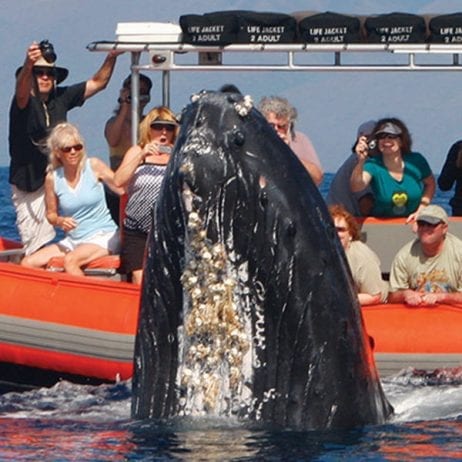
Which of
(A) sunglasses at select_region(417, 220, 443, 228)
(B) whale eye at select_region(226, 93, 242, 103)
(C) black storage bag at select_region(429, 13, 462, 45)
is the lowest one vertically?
(A) sunglasses at select_region(417, 220, 443, 228)

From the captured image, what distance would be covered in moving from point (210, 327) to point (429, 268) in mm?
5574

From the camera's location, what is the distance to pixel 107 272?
45.8ft

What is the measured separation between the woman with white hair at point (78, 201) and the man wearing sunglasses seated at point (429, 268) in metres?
2.43

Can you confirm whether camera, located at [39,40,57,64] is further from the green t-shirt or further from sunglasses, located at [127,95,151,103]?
the green t-shirt

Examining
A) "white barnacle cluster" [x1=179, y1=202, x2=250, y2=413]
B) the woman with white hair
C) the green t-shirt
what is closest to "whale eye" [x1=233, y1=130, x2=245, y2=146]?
"white barnacle cluster" [x1=179, y1=202, x2=250, y2=413]

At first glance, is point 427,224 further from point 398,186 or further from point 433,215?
point 398,186

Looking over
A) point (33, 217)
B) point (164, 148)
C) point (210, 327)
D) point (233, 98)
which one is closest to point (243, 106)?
point (233, 98)

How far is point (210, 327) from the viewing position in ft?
23.9

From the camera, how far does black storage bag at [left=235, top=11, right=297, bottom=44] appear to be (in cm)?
1400

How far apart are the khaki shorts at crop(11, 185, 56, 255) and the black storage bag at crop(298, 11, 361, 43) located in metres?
2.63

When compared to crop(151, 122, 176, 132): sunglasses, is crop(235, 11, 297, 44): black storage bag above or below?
above

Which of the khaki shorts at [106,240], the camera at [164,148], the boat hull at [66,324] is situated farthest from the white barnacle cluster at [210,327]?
the khaki shorts at [106,240]

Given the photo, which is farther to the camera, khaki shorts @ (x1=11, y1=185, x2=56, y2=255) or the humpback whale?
khaki shorts @ (x1=11, y1=185, x2=56, y2=255)

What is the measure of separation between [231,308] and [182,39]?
285 inches
